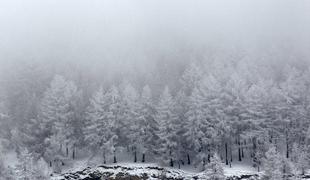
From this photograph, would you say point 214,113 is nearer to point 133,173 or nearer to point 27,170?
point 133,173

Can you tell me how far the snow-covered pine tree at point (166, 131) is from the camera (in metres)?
61.8

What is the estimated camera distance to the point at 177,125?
64250 millimetres

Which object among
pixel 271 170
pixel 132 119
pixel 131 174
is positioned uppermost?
pixel 132 119

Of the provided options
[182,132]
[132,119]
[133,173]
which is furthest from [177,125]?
[133,173]

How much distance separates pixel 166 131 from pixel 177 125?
7.46 feet

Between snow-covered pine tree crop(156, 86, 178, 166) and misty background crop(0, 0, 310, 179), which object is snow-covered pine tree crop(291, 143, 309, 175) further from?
snow-covered pine tree crop(156, 86, 178, 166)

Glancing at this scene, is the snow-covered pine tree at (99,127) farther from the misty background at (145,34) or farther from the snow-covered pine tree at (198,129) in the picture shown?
the misty background at (145,34)

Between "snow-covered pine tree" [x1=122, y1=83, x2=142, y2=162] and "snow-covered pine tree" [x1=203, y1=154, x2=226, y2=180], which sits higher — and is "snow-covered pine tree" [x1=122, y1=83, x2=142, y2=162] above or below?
above

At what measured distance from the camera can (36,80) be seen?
7894cm

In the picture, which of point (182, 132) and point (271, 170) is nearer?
point (271, 170)

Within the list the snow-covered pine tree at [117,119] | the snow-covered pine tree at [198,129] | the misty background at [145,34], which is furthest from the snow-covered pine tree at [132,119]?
the misty background at [145,34]

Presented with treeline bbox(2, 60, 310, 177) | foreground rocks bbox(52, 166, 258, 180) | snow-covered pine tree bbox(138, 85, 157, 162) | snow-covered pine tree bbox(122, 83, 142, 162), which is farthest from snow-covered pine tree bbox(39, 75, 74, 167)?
snow-covered pine tree bbox(138, 85, 157, 162)

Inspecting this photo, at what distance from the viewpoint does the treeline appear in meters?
62.1

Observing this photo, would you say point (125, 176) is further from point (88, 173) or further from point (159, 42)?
point (159, 42)
